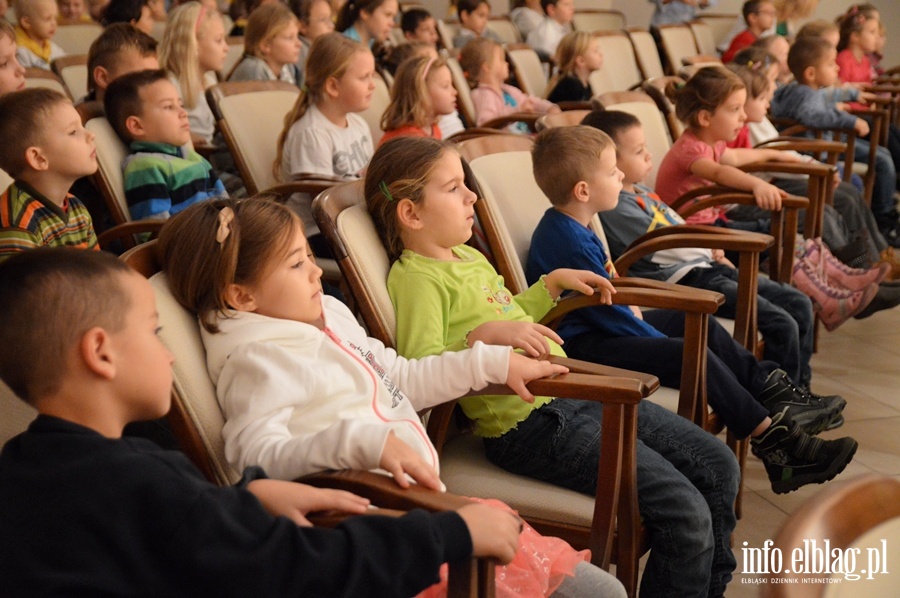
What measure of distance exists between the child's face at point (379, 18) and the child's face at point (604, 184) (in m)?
2.72

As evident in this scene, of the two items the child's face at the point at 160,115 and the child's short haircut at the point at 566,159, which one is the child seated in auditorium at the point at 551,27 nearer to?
the child's face at the point at 160,115

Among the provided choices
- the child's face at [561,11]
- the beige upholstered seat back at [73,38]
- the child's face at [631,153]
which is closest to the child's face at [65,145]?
the child's face at [631,153]

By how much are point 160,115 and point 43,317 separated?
1698mm

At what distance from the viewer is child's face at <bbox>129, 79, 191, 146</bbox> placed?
105 inches

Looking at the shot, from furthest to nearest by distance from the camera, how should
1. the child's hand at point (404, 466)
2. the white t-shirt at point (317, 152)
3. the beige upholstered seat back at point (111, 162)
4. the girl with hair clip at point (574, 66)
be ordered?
the girl with hair clip at point (574, 66), the white t-shirt at point (317, 152), the beige upholstered seat back at point (111, 162), the child's hand at point (404, 466)

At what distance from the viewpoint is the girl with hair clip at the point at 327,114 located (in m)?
3.17

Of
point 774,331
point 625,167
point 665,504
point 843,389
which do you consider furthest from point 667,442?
point 843,389

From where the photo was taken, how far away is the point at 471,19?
6598mm

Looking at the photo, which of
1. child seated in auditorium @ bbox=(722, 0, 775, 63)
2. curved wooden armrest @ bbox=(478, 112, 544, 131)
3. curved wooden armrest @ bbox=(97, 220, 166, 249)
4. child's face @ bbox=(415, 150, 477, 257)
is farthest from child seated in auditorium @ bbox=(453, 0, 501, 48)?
child's face @ bbox=(415, 150, 477, 257)

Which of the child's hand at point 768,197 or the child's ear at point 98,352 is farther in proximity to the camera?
the child's hand at point 768,197

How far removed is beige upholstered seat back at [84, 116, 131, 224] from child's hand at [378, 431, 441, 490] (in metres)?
1.58

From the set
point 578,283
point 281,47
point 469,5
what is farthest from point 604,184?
point 469,5

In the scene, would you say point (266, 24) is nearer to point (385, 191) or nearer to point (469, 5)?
point (385, 191)

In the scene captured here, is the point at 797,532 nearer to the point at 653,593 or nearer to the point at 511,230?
the point at 653,593
